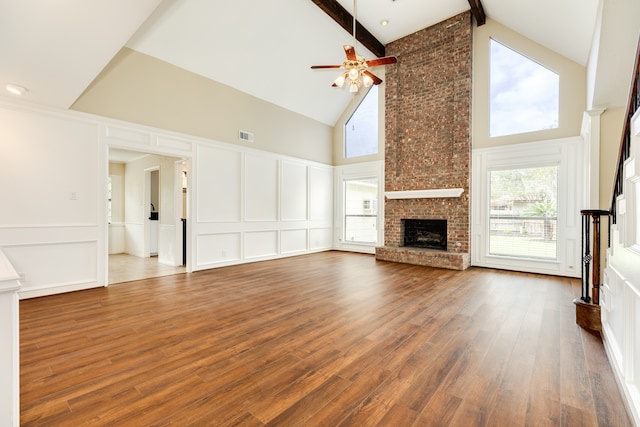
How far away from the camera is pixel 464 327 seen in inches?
115

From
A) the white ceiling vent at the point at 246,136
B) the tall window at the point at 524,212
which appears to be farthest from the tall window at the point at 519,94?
the white ceiling vent at the point at 246,136

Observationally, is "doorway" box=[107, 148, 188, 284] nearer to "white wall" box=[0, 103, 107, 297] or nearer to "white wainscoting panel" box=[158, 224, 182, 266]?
"white wainscoting panel" box=[158, 224, 182, 266]

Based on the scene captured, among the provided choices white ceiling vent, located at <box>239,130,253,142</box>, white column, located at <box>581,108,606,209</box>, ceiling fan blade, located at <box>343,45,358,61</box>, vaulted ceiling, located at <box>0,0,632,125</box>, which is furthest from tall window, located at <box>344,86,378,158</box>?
white column, located at <box>581,108,606,209</box>

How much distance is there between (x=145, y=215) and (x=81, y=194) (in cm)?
350

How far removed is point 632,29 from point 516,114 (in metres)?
3.01

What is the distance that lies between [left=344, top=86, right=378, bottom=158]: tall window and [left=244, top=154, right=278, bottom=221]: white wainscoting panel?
2.51 meters

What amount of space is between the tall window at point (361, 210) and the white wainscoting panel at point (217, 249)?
3368 mm

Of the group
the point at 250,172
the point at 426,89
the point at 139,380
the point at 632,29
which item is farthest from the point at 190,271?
the point at 632,29

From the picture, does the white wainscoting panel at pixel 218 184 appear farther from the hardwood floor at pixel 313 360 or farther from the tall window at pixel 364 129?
the tall window at pixel 364 129

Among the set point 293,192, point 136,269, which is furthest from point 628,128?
point 136,269

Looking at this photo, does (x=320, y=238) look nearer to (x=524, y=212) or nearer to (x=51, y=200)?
(x=524, y=212)

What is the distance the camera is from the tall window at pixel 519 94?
5.30 metres

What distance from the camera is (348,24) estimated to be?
234 inches

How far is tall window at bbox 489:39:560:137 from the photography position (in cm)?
530
